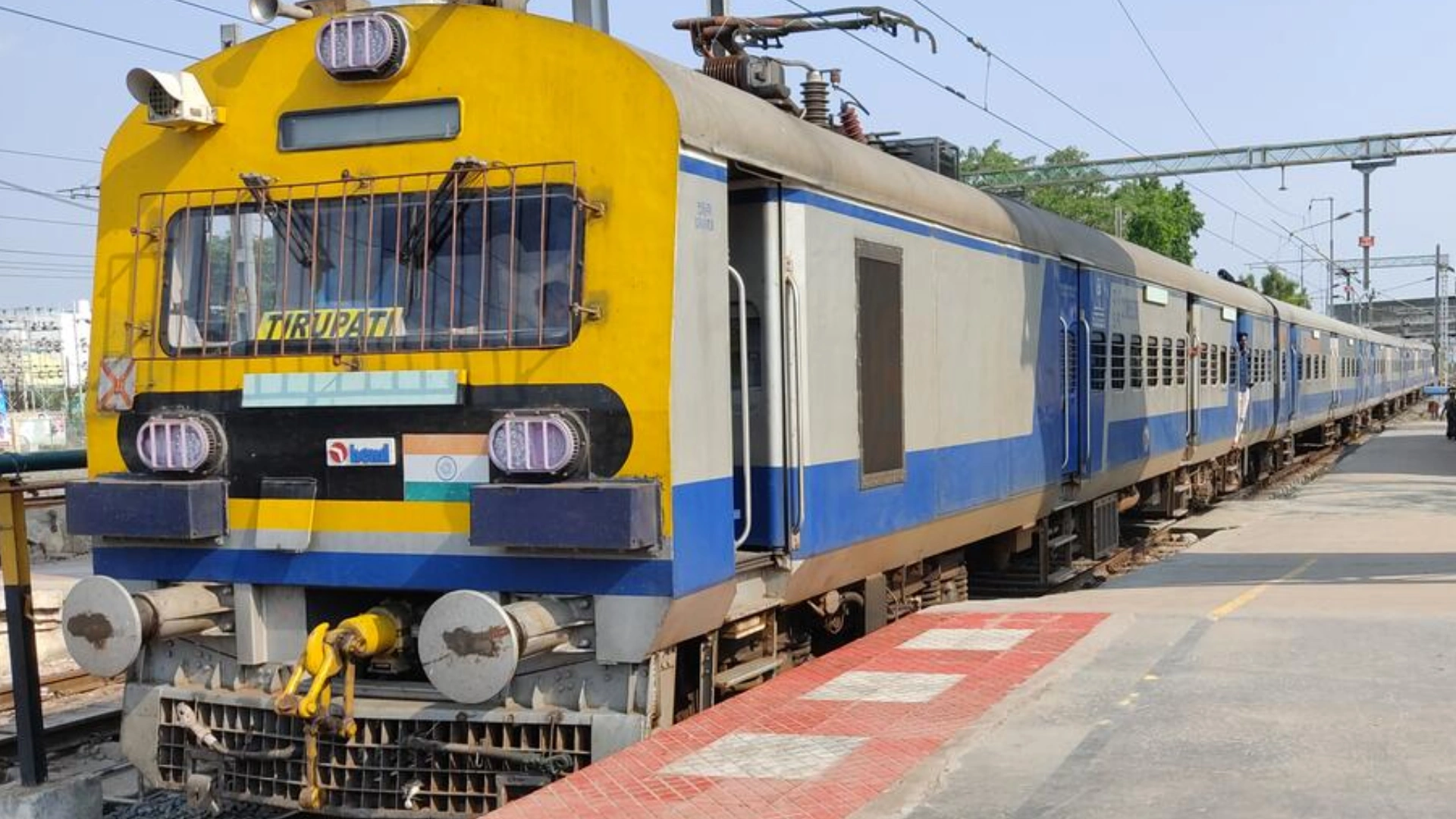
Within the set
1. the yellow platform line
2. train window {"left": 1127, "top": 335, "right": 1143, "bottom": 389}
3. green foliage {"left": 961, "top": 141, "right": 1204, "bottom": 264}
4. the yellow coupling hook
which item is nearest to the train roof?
train window {"left": 1127, "top": 335, "right": 1143, "bottom": 389}

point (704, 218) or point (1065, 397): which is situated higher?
point (704, 218)

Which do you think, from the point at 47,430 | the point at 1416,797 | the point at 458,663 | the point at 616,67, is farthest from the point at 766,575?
the point at 47,430

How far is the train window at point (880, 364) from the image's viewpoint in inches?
301

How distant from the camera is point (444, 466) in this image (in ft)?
19.1

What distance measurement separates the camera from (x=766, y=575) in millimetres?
6809

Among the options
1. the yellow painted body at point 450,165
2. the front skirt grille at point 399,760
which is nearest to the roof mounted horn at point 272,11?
the yellow painted body at point 450,165

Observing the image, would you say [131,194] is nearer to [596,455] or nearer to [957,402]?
[596,455]

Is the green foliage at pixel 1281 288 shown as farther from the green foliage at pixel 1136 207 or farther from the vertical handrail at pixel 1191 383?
the vertical handrail at pixel 1191 383

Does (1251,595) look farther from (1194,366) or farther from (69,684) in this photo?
(69,684)

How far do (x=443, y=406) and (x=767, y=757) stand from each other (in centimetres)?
186

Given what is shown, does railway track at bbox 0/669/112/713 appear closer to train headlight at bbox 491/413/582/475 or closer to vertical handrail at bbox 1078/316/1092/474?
train headlight at bbox 491/413/582/475

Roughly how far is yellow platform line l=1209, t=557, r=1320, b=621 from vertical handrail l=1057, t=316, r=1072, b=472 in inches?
73.2

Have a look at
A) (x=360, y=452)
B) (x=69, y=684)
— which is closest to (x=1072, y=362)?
(x=360, y=452)

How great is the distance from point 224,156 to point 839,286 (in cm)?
294
